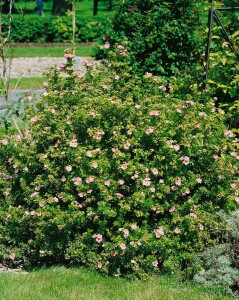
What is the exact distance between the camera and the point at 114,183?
14.3ft

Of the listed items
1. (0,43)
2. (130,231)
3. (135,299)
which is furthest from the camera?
(0,43)

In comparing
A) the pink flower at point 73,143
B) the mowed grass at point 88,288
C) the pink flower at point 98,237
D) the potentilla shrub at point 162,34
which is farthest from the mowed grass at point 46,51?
the mowed grass at point 88,288

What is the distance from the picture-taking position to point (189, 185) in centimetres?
449

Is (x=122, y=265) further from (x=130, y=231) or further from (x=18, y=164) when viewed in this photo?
(x=18, y=164)

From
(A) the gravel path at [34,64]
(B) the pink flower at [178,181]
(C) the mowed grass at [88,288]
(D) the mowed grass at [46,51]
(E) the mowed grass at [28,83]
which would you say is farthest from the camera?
(D) the mowed grass at [46,51]

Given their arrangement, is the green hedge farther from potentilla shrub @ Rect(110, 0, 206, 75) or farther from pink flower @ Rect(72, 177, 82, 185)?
pink flower @ Rect(72, 177, 82, 185)

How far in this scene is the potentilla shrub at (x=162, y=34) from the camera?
25.0 ft

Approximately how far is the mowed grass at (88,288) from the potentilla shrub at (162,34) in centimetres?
392

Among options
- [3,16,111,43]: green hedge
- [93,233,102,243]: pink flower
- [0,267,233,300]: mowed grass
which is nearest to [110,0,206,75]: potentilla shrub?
[93,233,102,243]: pink flower

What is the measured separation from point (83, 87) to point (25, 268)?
1.58 m

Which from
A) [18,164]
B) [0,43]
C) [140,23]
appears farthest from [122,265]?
[140,23]

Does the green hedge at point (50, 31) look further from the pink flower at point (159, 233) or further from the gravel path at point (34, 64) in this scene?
the pink flower at point (159, 233)

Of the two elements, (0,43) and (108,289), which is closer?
(108,289)

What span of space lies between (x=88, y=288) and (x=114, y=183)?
0.79 meters
